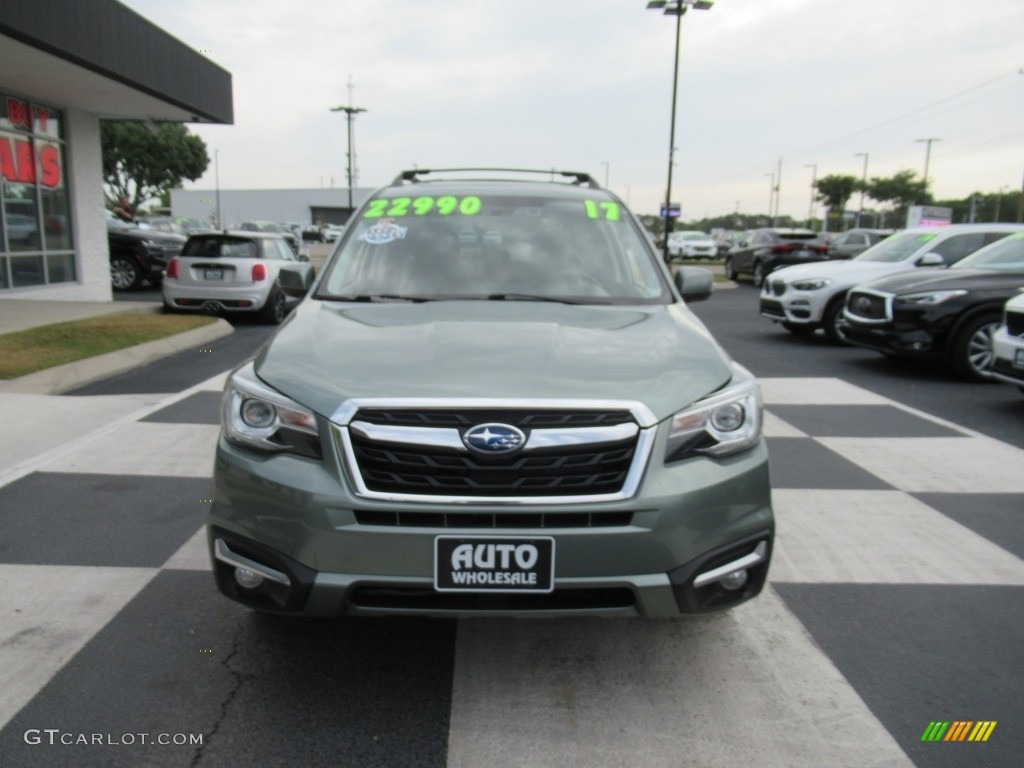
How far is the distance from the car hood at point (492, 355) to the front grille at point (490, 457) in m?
0.08

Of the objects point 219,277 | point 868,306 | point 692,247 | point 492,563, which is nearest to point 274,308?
point 219,277

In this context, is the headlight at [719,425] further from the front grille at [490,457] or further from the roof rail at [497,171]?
the roof rail at [497,171]

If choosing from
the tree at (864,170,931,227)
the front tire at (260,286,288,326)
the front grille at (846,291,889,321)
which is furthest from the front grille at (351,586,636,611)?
the tree at (864,170,931,227)

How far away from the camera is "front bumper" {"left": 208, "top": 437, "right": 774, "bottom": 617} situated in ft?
8.04

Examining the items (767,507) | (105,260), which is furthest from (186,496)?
(105,260)

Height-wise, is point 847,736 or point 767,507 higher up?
point 767,507

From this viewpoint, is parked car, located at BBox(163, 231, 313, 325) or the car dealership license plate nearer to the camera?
the car dealership license plate

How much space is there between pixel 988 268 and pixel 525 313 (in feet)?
26.6

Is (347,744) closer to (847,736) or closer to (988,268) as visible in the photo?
(847,736)

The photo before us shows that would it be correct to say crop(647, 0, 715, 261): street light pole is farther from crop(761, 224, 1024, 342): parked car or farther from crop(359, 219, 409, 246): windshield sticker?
crop(359, 219, 409, 246): windshield sticker

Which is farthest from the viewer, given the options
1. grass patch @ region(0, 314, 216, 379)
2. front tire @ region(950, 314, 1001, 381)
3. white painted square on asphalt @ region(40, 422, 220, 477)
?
front tire @ region(950, 314, 1001, 381)

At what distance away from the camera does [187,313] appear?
1366cm

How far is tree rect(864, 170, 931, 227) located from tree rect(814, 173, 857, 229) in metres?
1.71

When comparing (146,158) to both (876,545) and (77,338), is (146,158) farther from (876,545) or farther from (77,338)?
(876,545)
